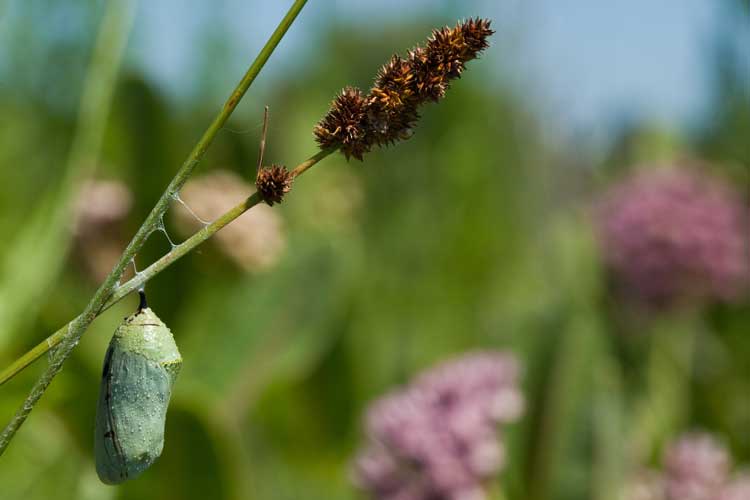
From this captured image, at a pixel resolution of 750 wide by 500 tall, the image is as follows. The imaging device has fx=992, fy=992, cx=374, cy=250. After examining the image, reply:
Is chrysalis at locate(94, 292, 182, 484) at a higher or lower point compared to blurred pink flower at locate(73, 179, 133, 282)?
lower

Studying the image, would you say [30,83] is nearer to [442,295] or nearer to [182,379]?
[182,379]

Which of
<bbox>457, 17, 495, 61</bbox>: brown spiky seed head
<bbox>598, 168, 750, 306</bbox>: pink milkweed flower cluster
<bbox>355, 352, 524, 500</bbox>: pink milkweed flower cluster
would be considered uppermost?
<bbox>598, 168, 750, 306</bbox>: pink milkweed flower cluster

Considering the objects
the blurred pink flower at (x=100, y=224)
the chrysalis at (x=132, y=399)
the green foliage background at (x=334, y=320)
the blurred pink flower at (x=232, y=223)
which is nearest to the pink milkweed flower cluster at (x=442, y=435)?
the green foliage background at (x=334, y=320)

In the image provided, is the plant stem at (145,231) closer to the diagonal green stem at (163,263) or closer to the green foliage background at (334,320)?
the diagonal green stem at (163,263)

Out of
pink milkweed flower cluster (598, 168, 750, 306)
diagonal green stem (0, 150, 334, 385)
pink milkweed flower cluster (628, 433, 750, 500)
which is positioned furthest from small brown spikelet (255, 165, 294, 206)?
pink milkweed flower cluster (598, 168, 750, 306)

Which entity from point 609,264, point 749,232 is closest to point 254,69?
point 609,264

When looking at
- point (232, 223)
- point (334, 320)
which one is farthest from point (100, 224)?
point (334, 320)

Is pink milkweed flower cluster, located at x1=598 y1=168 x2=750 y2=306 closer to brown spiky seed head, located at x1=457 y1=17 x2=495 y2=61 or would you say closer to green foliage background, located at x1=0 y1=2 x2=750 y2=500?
green foliage background, located at x1=0 y1=2 x2=750 y2=500
